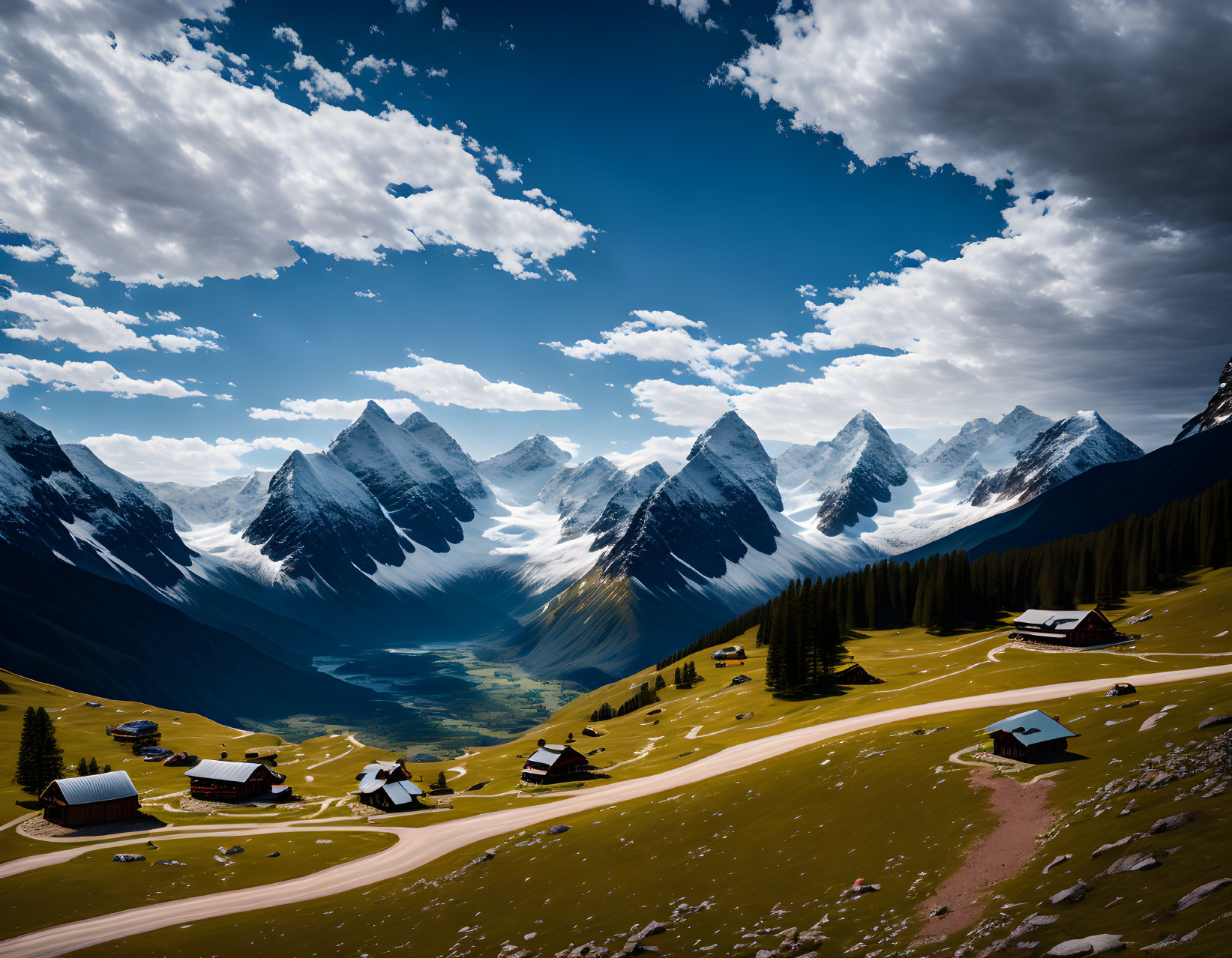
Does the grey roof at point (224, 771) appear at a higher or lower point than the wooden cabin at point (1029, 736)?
lower

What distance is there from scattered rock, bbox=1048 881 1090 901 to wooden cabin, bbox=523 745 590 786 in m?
85.1

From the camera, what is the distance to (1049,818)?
39.2 m

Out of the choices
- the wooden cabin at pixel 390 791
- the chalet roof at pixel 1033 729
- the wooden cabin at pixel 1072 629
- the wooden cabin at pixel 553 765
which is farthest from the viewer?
the wooden cabin at pixel 1072 629

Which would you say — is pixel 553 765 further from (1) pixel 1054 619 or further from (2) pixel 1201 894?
(2) pixel 1201 894

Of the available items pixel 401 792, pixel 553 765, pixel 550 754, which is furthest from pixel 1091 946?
pixel 401 792

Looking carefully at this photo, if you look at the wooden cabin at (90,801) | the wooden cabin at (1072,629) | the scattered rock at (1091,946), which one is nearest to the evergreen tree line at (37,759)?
the wooden cabin at (90,801)

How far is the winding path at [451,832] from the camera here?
59.5 m

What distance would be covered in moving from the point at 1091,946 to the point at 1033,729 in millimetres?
32987

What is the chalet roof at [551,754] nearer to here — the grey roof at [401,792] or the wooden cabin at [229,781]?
the grey roof at [401,792]

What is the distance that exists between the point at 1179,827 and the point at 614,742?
355ft

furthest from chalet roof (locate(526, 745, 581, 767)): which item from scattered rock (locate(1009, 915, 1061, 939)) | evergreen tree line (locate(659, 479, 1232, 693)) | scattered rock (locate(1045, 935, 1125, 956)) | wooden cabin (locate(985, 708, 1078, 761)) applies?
scattered rock (locate(1045, 935, 1125, 956))

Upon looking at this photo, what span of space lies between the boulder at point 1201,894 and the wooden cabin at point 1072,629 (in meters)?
105

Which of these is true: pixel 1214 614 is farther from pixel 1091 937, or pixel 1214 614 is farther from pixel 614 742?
pixel 1091 937

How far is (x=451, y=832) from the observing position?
8325cm
